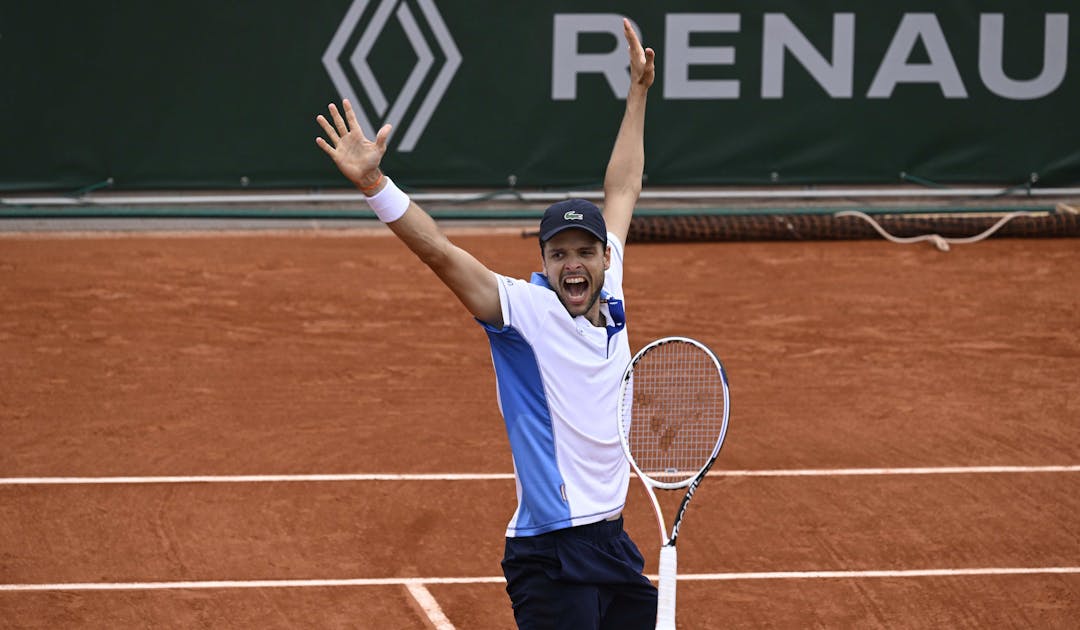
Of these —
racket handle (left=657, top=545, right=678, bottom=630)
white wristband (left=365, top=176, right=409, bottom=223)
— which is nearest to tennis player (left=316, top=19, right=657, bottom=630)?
white wristband (left=365, top=176, right=409, bottom=223)

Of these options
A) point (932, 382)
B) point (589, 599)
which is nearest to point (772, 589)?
point (589, 599)

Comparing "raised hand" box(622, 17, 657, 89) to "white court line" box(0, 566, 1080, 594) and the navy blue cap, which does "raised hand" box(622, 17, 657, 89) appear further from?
"white court line" box(0, 566, 1080, 594)

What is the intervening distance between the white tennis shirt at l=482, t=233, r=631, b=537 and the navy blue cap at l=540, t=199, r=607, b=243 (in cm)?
19

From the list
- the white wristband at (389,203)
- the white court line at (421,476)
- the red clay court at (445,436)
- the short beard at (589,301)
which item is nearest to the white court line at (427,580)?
the red clay court at (445,436)

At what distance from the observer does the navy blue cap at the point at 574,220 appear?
4684mm

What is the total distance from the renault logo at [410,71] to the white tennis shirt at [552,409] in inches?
427

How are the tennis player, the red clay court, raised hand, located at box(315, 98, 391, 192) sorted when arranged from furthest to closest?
the red clay court → the tennis player → raised hand, located at box(315, 98, 391, 192)

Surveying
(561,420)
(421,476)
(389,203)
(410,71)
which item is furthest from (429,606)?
(410,71)

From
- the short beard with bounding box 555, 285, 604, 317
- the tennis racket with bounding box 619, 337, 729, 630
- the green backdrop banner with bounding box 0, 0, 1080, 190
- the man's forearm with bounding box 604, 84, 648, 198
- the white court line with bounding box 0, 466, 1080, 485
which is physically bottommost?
the white court line with bounding box 0, 466, 1080, 485

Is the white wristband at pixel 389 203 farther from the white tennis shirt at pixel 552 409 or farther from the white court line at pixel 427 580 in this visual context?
the white court line at pixel 427 580

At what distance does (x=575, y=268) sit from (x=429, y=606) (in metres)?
2.98

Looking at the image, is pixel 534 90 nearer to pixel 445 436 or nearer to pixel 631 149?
pixel 445 436

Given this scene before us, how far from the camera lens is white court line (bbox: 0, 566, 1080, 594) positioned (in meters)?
7.44

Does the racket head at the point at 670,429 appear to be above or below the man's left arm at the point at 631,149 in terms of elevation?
below
